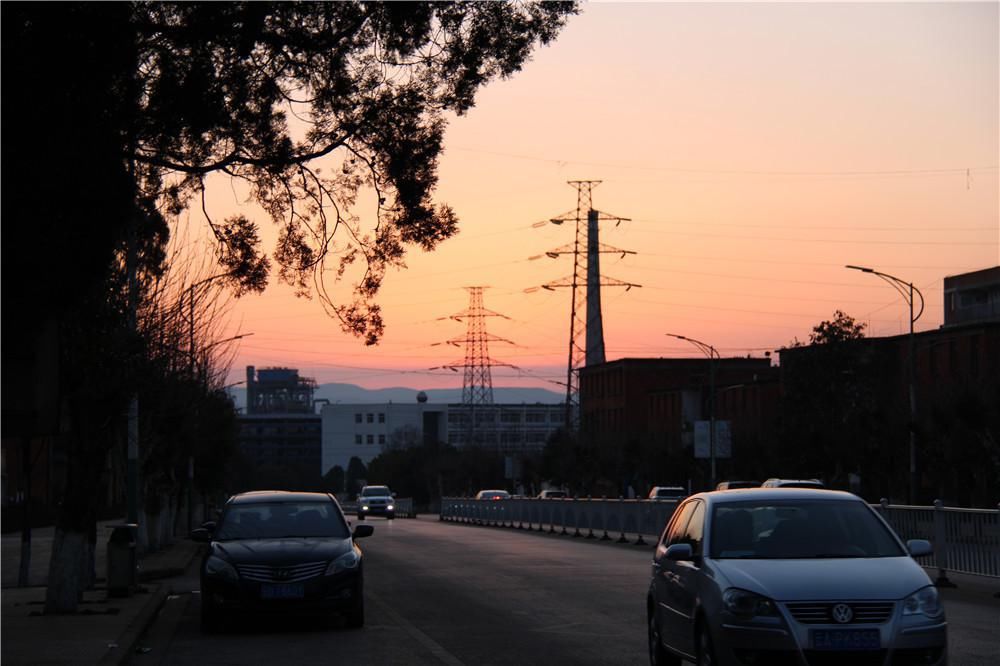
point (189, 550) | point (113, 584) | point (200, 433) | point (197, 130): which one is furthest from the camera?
point (200, 433)

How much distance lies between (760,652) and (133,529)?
579 inches

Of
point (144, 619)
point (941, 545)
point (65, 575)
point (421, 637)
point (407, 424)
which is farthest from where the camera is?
point (407, 424)

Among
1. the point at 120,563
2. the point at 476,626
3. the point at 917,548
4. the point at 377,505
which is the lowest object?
the point at 377,505

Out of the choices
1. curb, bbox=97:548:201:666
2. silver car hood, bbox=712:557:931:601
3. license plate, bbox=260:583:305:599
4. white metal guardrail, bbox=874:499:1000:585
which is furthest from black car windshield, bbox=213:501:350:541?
white metal guardrail, bbox=874:499:1000:585

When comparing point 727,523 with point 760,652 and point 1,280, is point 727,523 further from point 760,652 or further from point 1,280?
point 1,280

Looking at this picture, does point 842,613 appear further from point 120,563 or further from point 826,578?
point 120,563

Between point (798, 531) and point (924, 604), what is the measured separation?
1294 millimetres

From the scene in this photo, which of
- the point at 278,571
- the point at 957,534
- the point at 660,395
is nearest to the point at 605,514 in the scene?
the point at 957,534

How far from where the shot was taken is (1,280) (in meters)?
9.91

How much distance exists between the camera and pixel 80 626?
1730 cm

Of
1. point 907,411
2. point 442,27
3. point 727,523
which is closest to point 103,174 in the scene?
point 442,27

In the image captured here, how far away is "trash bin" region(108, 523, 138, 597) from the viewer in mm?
21562

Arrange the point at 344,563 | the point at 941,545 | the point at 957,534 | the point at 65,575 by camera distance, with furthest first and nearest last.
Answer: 1. the point at 941,545
2. the point at 957,534
3. the point at 65,575
4. the point at 344,563

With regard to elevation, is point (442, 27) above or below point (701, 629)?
above
